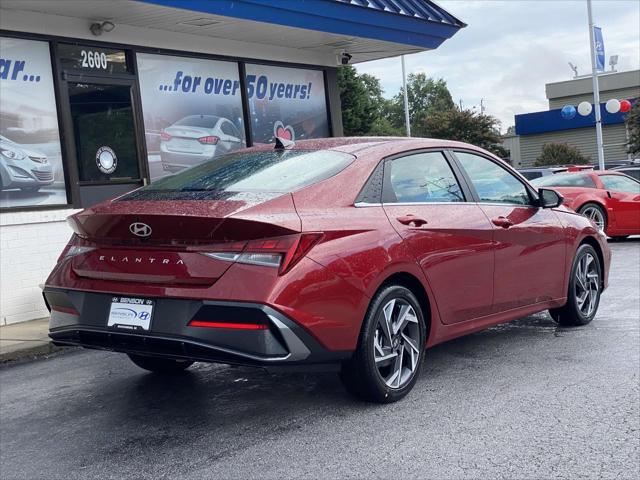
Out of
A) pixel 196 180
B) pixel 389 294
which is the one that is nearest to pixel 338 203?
pixel 389 294

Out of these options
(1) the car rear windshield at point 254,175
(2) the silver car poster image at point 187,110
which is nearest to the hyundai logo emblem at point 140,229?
(1) the car rear windshield at point 254,175

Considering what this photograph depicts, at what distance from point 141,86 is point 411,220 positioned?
6831 millimetres

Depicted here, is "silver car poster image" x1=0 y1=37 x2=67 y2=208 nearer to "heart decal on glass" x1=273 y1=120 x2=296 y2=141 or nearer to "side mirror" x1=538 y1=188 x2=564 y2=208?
"heart decal on glass" x1=273 y1=120 x2=296 y2=141

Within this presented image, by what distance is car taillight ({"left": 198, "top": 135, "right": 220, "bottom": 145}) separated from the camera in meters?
11.9

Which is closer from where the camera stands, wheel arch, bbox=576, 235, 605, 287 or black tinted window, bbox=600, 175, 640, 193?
wheel arch, bbox=576, 235, 605, 287

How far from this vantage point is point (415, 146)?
5516 millimetres

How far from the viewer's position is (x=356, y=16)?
11.7m

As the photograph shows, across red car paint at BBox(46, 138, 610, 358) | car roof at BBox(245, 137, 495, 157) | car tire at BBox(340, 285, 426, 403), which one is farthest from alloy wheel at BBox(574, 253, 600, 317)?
car tire at BBox(340, 285, 426, 403)

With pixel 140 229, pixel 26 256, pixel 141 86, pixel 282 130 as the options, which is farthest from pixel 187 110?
pixel 140 229

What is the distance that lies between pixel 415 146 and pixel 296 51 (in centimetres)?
834

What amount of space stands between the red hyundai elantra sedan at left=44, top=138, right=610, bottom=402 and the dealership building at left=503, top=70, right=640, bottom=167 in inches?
1739

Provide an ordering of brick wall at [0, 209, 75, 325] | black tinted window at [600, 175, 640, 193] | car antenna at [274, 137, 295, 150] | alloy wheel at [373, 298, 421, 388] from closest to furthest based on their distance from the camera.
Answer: alloy wheel at [373, 298, 421, 388] < car antenna at [274, 137, 295, 150] < brick wall at [0, 209, 75, 325] < black tinted window at [600, 175, 640, 193]

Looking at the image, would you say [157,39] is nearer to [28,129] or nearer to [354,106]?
[28,129]

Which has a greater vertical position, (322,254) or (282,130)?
(282,130)
